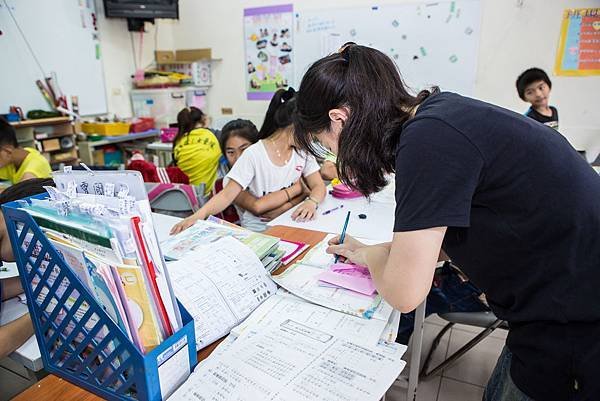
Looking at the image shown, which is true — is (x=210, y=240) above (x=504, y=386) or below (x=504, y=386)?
above

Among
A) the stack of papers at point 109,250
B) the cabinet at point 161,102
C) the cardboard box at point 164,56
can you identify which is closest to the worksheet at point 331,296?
the stack of papers at point 109,250

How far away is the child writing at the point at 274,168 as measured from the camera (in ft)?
6.22

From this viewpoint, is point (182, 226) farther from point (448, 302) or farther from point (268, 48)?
point (268, 48)

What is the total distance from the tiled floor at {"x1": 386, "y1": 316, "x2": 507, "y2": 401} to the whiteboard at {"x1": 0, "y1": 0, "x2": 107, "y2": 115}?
11.9 ft

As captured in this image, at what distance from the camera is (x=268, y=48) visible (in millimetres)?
4312

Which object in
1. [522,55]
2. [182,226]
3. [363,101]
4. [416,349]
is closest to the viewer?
[363,101]

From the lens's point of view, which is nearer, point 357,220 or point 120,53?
point 357,220

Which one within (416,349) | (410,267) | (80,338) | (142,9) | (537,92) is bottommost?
(416,349)

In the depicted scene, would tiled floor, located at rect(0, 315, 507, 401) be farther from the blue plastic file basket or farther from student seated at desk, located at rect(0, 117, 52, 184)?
student seated at desk, located at rect(0, 117, 52, 184)

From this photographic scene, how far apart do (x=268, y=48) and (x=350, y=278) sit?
12.3 feet

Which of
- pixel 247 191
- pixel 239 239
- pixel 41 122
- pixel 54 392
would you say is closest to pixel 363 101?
pixel 239 239

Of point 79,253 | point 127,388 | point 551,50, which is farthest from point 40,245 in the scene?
point 551,50

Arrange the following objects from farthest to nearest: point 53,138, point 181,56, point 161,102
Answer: point 181,56, point 161,102, point 53,138

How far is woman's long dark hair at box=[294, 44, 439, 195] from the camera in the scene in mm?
803
